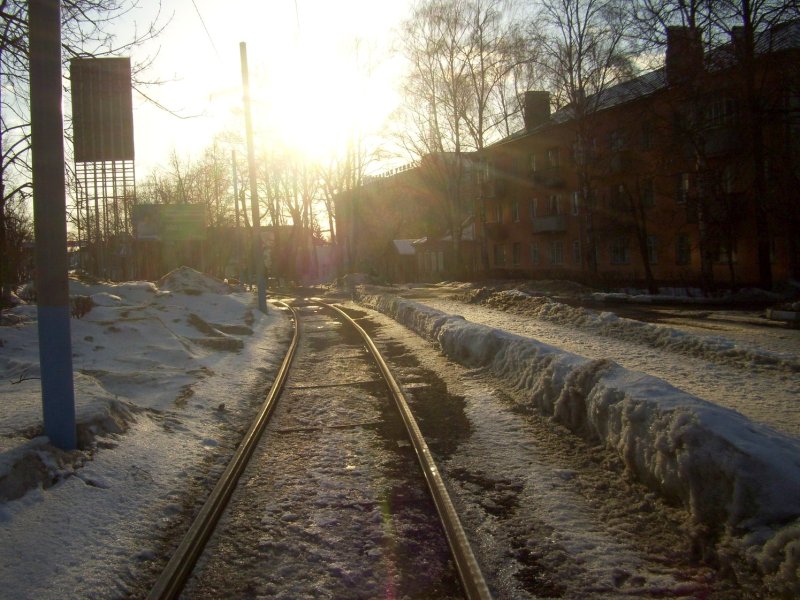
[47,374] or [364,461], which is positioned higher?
[47,374]

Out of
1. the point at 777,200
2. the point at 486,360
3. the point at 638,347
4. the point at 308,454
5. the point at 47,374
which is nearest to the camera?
the point at 47,374

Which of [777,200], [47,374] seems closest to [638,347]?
[47,374]

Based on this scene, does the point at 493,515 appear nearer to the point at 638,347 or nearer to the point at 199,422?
the point at 199,422

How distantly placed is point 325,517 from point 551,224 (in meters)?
41.0

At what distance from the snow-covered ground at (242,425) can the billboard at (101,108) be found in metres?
3.57

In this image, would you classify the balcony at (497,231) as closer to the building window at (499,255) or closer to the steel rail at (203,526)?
the building window at (499,255)

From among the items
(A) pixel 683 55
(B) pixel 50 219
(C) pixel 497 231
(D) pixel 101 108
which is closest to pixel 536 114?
(C) pixel 497 231

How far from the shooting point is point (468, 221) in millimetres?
65375

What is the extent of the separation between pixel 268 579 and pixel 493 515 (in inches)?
64.3

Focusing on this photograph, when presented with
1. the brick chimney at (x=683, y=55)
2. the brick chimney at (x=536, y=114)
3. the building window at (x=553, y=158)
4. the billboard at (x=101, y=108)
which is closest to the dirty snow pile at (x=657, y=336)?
the billboard at (x=101, y=108)

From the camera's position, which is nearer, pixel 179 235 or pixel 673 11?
pixel 673 11

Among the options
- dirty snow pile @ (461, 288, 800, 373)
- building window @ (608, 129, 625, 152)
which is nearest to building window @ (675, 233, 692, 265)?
building window @ (608, 129, 625, 152)

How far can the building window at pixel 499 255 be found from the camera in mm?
52688

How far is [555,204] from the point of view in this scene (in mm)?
45719
